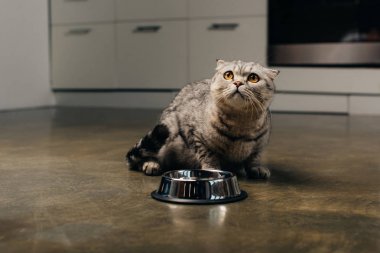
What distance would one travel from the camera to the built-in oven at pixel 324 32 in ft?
13.2

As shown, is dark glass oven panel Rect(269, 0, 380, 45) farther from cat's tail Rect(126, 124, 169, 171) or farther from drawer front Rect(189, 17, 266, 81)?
cat's tail Rect(126, 124, 169, 171)

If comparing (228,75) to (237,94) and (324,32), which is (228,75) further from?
(324,32)

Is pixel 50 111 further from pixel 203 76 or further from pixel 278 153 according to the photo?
pixel 278 153

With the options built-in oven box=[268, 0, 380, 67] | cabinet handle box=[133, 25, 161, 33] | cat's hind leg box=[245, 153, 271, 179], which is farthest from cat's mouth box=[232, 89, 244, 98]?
cabinet handle box=[133, 25, 161, 33]

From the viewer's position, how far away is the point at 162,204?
1480mm

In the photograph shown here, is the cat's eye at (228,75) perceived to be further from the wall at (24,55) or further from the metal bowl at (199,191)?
the wall at (24,55)

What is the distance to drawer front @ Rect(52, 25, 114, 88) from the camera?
4918mm

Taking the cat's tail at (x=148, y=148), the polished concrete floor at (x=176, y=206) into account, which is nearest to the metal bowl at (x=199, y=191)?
the polished concrete floor at (x=176, y=206)

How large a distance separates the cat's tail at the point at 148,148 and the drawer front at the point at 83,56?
9.75 feet

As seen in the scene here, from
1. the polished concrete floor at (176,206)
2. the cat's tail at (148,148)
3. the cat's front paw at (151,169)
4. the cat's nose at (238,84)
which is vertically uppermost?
the cat's nose at (238,84)

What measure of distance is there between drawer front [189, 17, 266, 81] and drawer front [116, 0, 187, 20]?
164 mm

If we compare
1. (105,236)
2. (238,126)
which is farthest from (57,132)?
(105,236)

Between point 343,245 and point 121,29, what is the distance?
3.96 metres

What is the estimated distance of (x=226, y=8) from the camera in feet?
14.4
